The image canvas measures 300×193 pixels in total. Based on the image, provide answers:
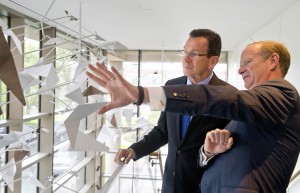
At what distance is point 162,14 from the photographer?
11.2 ft

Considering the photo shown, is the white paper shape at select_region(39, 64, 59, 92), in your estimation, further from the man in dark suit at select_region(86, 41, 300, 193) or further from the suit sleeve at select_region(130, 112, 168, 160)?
the suit sleeve at select_region(130, 112, 168, 160)

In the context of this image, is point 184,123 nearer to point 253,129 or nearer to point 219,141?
point 219,141

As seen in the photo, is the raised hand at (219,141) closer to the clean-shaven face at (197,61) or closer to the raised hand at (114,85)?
the raised hand at (114,85)

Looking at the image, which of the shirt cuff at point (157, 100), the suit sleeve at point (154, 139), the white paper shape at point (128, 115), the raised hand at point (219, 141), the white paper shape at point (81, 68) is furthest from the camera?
the white paper shape at point (128, 115)

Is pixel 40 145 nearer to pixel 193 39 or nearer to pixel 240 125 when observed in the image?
pixel 193 39

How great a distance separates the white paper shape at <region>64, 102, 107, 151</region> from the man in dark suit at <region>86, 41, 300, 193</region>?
68mm

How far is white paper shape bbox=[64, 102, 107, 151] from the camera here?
65cm

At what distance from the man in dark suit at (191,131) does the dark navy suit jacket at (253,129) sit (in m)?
0.39

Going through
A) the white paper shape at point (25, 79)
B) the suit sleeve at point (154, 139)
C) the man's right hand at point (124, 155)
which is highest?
the white paper shape at point (25, 79)

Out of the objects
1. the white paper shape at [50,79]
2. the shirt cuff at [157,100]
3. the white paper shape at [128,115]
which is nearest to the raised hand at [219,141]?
the shirt cuff at [157,100]

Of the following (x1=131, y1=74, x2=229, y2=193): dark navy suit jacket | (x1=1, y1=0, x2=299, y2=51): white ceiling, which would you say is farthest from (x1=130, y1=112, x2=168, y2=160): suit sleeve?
(x1=1, y1=0, x2=299, y2=51): white ceiling

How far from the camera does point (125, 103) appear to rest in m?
0.75

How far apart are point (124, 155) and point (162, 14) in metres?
2.40

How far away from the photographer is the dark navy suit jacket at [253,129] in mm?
764
